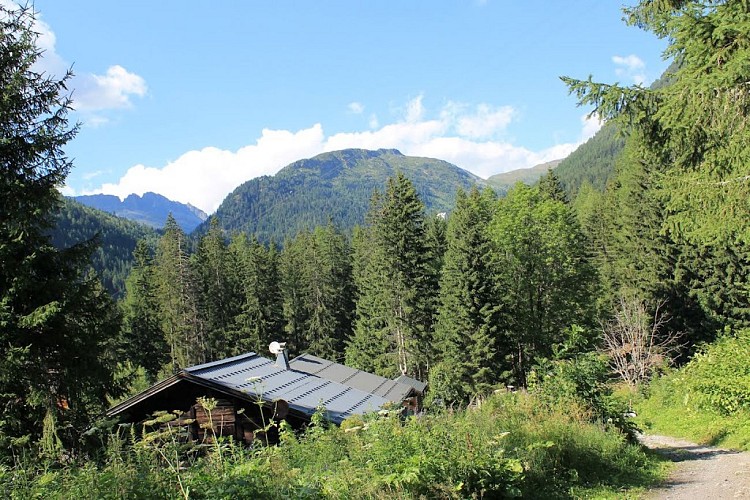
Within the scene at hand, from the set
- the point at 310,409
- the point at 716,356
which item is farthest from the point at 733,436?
the point at 310,409

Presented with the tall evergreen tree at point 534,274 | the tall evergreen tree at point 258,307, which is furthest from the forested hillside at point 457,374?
the tall evergreen tree at point 258,307

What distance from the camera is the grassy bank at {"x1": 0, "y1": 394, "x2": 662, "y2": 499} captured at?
13.8 ft

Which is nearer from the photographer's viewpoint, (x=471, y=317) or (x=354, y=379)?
(x=354, y=379)

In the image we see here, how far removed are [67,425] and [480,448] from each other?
863 centimetres

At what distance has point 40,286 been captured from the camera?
1027cm

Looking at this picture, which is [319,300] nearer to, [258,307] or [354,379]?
[258,307]

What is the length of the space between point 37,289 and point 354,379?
12.6m

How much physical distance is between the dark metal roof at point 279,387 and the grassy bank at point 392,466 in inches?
224

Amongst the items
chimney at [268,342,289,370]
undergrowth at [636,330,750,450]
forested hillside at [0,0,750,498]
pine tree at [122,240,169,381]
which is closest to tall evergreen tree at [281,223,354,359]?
pine tree at [122,240,169,381]

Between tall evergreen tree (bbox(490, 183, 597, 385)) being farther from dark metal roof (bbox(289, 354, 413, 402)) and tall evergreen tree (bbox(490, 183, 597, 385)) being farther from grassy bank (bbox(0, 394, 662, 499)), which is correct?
grassy bank (bbox(0, 394, 662, 499))

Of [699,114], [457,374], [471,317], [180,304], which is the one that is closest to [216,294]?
[180,304]

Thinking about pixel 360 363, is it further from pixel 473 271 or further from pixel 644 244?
pixel 644 244

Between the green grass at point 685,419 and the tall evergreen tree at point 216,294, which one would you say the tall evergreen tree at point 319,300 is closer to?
the tall evergreen tree at point 216,294

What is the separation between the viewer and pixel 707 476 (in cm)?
789
